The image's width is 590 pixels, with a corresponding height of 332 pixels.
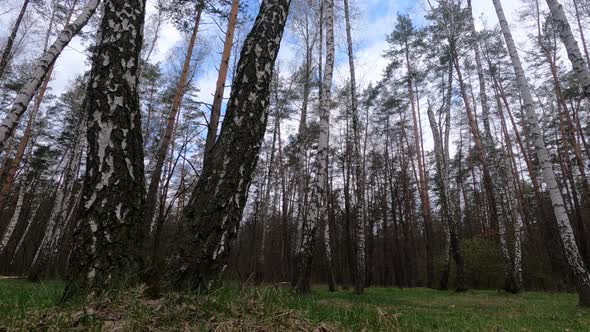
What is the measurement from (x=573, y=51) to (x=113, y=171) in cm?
869

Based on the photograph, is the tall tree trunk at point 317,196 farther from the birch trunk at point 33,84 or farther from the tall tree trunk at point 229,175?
the birch trunk at point 33,84

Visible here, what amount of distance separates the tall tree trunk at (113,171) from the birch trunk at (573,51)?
319 inches

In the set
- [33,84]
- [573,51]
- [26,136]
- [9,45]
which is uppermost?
[9,45]

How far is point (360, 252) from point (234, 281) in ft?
25.7

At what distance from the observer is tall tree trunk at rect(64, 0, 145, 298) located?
214 centimetres

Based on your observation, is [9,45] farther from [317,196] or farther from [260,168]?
[260,168]

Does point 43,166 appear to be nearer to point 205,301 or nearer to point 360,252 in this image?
point 360,252

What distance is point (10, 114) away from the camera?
5.96 metres

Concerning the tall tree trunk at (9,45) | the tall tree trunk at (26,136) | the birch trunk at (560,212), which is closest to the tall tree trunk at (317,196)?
the birch trunk at (560,212)

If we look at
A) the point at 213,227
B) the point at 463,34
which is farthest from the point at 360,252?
the point at 463,34

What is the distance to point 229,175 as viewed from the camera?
238 cm

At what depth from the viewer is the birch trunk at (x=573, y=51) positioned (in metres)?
6.35

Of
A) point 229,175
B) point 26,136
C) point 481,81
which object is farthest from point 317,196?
point 26,136

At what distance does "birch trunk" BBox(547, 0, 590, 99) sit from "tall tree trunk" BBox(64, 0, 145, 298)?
8.10 meters
